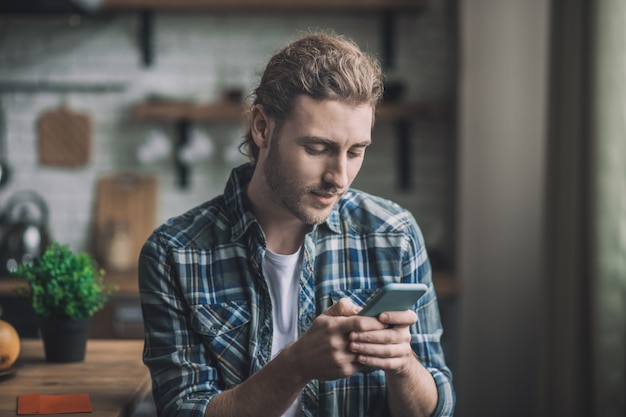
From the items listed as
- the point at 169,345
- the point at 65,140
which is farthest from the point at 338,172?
the point at 65,140

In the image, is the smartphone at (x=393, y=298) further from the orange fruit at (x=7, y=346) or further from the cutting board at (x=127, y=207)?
the cutting board at (x=127, y=207)

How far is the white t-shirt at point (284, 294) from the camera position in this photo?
5.55ft

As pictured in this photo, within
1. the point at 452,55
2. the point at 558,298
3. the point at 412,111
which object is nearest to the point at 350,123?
the point at 558,298

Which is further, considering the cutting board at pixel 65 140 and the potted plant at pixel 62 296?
the cutting board at pixel 65 140

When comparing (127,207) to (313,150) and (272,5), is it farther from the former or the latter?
(313,150)

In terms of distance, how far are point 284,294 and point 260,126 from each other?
387mm

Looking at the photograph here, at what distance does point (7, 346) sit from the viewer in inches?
68.2

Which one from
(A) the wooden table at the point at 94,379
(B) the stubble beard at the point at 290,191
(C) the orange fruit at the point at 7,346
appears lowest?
(A) the wooden table at the point at 94,379

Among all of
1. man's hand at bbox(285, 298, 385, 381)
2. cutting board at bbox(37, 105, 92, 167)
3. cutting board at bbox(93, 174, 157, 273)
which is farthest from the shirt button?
cutting board at bbox(37, 105, 92, 167)

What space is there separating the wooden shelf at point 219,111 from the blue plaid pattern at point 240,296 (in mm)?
1925

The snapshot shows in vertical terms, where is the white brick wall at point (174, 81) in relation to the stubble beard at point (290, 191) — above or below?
above

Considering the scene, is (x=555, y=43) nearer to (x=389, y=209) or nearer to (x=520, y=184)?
(x=520, y=184)

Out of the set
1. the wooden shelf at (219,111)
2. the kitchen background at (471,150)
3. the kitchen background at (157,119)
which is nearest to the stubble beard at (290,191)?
the kitchen background at (471,150)

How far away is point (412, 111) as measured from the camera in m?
3.64
